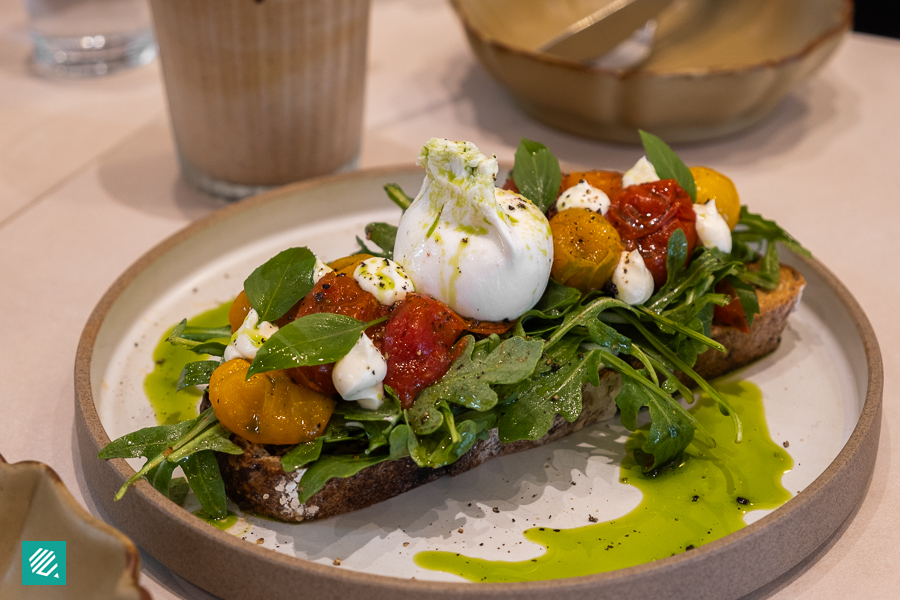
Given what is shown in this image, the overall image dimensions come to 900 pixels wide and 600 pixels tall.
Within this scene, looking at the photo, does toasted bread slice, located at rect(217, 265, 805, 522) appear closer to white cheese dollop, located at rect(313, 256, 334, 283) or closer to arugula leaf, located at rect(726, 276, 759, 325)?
arugula leaf, located at rect(726, 276, 759, 325)

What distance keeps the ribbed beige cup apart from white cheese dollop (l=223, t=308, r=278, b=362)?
2.96 feet

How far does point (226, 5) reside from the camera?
1953 millimetres

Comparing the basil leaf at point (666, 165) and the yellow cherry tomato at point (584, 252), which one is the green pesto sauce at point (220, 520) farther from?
the basil leaf at point (666, 165)

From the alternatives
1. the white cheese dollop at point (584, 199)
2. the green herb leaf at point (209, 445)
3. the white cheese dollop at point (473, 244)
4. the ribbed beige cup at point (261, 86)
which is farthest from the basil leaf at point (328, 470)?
the ribbed beige cup at point (261, 86)

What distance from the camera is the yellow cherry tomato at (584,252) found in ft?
5.12

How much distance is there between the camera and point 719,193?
1.79 metres

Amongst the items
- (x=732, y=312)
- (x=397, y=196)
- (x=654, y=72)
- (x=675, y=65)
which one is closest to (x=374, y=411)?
(x=397, y=196)

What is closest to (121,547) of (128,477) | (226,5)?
(128,477)

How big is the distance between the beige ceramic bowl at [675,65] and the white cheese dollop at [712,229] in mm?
709

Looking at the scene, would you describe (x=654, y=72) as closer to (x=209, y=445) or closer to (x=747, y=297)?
(x=747, y=297)

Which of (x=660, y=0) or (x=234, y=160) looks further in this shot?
(x=660, y=0)

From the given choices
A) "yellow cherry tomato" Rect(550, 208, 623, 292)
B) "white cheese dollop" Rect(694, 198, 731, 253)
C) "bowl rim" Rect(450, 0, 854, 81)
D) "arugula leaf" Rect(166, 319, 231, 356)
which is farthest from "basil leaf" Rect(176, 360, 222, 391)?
"bowl rim" Rect(450, 0, 854, 81)

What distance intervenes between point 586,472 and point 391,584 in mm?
519

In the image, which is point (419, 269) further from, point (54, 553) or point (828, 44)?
point (828, 44)
